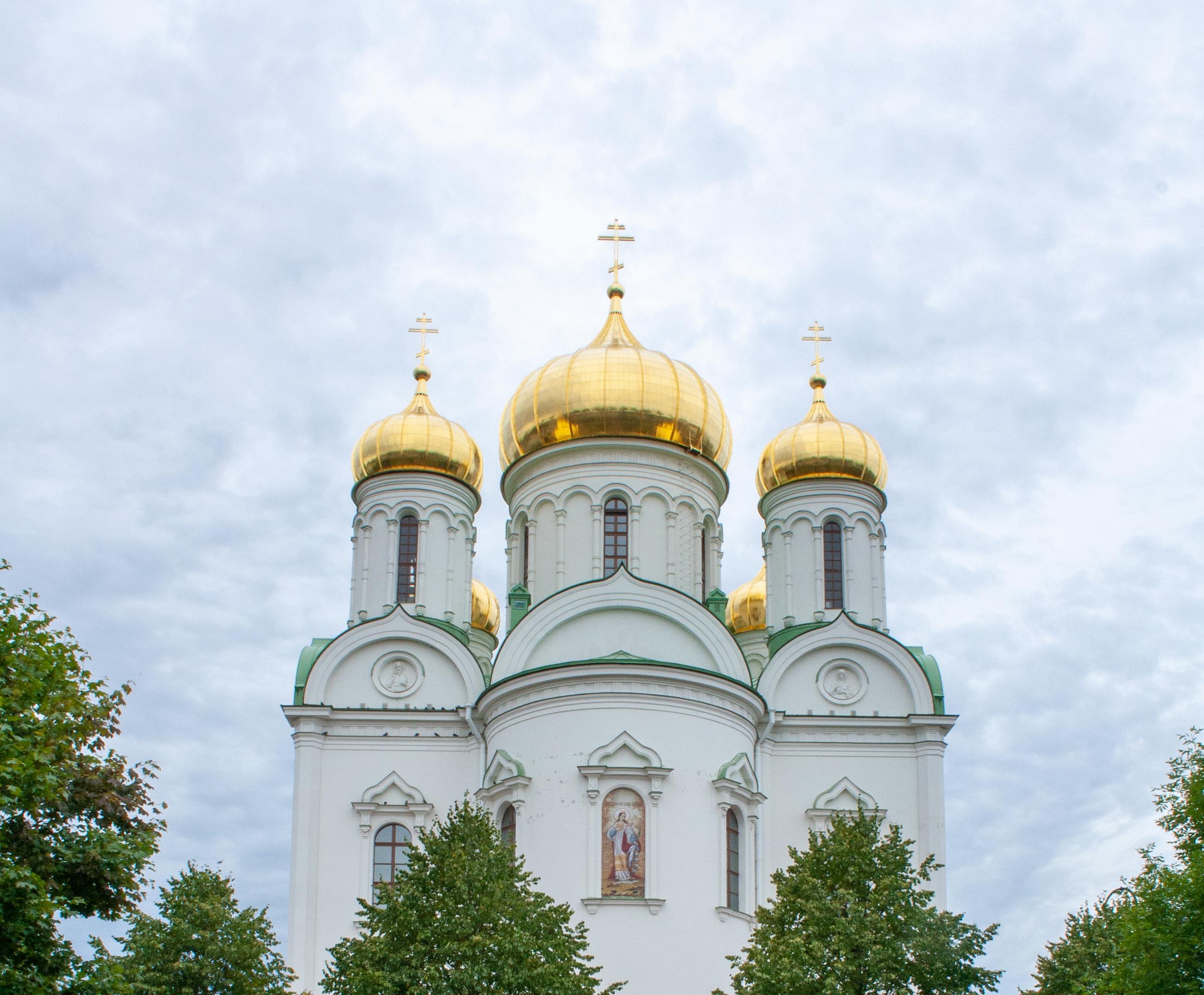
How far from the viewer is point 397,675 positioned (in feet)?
84.9

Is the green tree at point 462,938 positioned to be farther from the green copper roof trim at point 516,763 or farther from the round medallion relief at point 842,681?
the round medallion relief at point 842,681

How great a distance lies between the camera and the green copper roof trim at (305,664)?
83.7ft

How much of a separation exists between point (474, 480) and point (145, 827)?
53.4ft

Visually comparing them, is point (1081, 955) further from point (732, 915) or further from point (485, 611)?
point (485, 611)

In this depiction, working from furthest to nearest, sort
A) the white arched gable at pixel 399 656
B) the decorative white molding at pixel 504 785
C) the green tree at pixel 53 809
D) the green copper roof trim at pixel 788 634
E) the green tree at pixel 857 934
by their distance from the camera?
the green copper roof trim at pixel 788 634 < the white arched gable at pixel 399 656 < the decorative white molding at pixel 504 785 < the green tree at pixel 857 934 < the green tree at pixel 53 809

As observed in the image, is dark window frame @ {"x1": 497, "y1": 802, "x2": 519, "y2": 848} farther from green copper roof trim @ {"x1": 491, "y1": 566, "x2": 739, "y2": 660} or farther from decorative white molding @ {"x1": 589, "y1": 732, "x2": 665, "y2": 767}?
green copper roof trim @ {"x1": 491, "y1": 566, "x2": 739, "y2": 660}

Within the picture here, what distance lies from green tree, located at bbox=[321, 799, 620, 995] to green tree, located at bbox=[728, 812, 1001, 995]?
6.79 feet

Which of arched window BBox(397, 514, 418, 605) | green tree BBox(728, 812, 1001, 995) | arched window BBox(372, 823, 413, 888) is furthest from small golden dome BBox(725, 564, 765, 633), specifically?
green tree BBox(728, 812, 1001, 995)

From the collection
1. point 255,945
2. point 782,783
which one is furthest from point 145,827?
point 782,783

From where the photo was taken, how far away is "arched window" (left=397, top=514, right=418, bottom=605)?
2767 centimetres

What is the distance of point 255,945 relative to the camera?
2000 centimetres

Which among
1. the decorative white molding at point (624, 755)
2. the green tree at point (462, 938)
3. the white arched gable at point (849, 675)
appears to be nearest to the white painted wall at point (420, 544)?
the white arched gable at point (849, 675)

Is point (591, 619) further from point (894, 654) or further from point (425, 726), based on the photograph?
point (894, 654)

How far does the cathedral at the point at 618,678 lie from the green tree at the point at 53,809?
870cm
